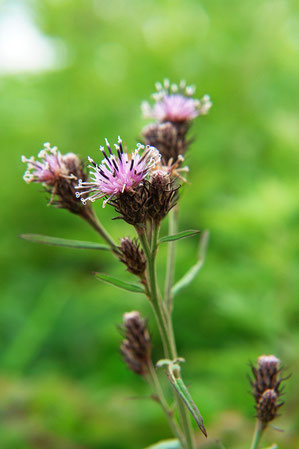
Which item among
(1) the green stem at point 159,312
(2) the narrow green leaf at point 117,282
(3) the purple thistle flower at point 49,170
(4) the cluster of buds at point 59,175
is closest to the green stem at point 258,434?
(1) the green stem at point 159,312

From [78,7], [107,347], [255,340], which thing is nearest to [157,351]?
[107,347]

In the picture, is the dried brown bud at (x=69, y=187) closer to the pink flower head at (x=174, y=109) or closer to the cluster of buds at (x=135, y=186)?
the cluster of buds at (x=135, y=186)

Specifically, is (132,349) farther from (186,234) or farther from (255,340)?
(255,340)

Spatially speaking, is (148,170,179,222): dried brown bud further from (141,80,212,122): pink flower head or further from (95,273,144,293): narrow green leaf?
(141,80,212,122): pink flower head

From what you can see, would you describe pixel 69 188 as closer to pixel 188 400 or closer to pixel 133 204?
pixel 133 204

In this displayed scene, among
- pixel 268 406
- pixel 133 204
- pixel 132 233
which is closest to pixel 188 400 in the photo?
pixel 268 406
